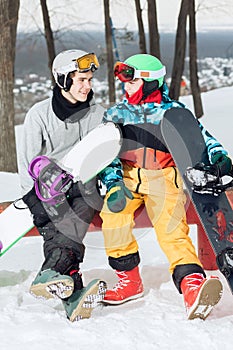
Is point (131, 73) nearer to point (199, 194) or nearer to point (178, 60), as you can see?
point (199, 194)

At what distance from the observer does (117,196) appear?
9.82ft

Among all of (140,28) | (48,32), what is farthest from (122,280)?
(140,28)

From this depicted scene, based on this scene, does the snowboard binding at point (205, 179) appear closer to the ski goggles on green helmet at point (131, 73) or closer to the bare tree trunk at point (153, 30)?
the ski goggles on green helmet at point (131, 73)

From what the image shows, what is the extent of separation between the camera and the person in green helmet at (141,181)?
304 cm

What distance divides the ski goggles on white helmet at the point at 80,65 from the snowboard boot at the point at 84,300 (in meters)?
1.08

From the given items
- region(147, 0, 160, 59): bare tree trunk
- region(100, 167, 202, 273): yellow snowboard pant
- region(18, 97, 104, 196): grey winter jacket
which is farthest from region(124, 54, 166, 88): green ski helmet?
region(147, 0, 160, 59): bare tree trunk

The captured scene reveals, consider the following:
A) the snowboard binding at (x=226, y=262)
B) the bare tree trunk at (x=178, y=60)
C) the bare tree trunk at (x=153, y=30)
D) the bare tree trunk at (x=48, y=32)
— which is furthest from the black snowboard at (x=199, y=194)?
the bare tree trunk at (x=178, y=60)

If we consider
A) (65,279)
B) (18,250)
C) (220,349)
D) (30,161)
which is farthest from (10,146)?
(220,349)

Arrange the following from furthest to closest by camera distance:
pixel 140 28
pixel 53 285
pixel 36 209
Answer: pixel 140 28
pixel 36 209
pixel 53 285

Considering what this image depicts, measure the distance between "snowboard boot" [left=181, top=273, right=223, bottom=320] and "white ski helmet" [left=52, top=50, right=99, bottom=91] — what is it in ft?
3.84

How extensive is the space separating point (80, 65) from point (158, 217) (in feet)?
2.92

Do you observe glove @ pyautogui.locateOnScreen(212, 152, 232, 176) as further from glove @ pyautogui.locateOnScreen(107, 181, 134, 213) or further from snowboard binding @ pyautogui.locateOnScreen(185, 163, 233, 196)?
glove @ pyautogui.locateOnScreen(107, 181, 134, 213)

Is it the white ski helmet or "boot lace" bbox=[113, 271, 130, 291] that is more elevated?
the white ski helmet

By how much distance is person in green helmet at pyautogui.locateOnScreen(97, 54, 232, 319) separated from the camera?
304 centimetres
